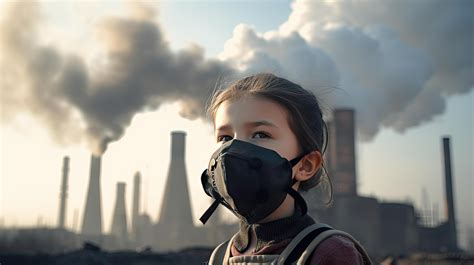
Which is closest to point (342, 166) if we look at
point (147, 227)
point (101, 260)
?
point (147, 227)

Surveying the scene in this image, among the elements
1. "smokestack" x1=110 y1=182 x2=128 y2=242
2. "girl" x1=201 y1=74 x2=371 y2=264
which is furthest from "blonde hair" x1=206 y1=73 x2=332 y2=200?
"smokestack" x1=110 y1=182 x2=128 y2=242

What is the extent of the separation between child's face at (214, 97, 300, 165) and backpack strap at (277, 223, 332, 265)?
207 millimetres

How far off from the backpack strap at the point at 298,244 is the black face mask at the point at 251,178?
10cm

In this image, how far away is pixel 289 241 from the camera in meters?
1.16

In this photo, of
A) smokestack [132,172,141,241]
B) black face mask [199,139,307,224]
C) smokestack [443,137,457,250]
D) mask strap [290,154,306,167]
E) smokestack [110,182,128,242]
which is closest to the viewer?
black face mask [199,139,307,224]

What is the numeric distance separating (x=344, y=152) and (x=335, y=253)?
31584 millimetres

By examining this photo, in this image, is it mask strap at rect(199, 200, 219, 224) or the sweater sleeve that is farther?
mask strap at rect(199, 200, 219, 224)

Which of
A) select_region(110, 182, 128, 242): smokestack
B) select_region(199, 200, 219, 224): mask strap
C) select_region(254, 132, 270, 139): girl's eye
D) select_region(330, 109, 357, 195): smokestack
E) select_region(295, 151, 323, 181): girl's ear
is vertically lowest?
select_region(110, 182, 128, 242): smokestack

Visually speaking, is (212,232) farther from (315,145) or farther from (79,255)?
(315,145)

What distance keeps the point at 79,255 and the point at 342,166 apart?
21.5 m

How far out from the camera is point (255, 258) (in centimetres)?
116

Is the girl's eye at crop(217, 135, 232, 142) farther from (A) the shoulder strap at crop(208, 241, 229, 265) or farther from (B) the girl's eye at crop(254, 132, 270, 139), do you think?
(A) the shoulder strap at crop(208, 241, 229, 265)

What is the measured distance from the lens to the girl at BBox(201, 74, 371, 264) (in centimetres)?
109

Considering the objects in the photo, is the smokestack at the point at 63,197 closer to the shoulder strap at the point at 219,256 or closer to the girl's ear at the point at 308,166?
the shoulder strap at the point at 219,256
